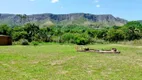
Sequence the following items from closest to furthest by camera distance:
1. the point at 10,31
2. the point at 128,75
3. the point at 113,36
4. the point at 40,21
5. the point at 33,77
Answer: the point at 33,77 → the point at 128,75 → the point at 10,31 → the point at 113,36 → the point at 40,21

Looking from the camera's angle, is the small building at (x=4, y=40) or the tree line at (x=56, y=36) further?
the tree line at (x=56, y=36)

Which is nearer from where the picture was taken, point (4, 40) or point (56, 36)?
point (4, 40)

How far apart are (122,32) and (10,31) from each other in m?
27.9

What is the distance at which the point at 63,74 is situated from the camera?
31.3 ft

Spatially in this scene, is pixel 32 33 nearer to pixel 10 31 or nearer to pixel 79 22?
pixel 10 31

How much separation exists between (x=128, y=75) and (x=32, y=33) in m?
41.7

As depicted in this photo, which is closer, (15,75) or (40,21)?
(15,75)

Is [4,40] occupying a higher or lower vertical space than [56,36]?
higher

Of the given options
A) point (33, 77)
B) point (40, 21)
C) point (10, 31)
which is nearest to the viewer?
point (33, 77)

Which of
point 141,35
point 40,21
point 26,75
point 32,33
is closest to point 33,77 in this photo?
point 26,75

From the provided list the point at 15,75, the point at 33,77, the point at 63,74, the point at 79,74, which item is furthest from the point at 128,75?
the point at 15,75

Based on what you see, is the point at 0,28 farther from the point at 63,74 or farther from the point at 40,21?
the point at 40,21

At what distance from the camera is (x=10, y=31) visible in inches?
1905

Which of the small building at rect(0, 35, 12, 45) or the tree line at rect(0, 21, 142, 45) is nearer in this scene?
the small building at rect(0, 35, 12, 45)
